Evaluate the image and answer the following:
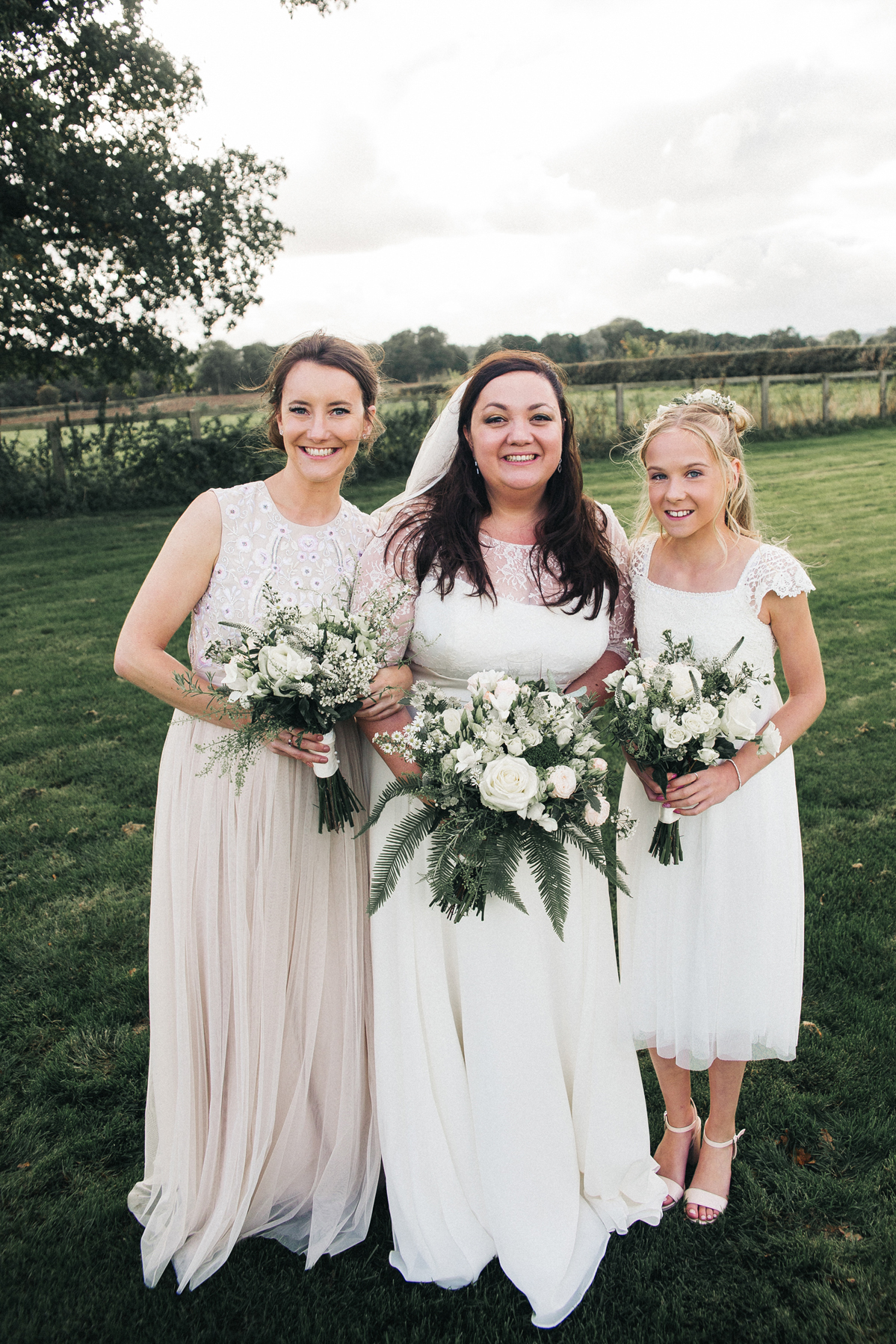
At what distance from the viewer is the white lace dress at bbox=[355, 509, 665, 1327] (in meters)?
2.92

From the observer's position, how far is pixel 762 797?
10.0 feet

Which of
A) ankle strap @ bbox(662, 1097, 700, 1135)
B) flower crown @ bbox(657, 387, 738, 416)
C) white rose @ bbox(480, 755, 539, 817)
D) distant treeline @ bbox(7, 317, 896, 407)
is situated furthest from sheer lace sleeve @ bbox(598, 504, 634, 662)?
distant treeline @ bbox(7, 317, 896, 407)

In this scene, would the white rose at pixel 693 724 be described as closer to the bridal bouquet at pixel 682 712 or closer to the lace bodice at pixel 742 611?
the bridal bouquet at pixel 682 712

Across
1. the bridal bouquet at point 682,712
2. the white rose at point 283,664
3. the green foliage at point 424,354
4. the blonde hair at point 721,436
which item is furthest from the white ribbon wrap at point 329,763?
the green foliage at point 424,354

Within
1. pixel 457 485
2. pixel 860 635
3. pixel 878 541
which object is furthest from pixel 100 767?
pixel 878 541

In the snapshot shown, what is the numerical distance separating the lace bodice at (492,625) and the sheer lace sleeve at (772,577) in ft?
1.67

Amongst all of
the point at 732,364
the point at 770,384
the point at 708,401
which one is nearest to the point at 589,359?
the point at 732,364

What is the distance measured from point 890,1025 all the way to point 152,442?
55.8 ft

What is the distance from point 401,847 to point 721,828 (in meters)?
1.12

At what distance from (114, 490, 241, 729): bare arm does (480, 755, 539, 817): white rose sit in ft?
2.94

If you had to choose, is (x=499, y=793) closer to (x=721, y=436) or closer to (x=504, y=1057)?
(x=504, y=1057)

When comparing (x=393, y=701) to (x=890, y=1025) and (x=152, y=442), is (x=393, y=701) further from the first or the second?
(x=152, y=442)

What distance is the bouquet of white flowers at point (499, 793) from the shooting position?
8.13 ft

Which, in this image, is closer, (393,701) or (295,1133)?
(393,701)
